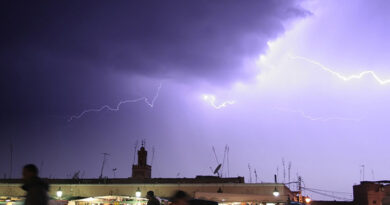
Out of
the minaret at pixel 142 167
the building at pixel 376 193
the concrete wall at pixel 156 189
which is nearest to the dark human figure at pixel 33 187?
the concrete wall at pixel 156 189

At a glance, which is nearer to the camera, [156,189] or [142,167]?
[156,189]

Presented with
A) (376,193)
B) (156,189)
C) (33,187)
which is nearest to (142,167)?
(156,189)

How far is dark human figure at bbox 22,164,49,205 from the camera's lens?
5.11 metres

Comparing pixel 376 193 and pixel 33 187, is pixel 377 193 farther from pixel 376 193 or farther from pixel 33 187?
pixel 33 187

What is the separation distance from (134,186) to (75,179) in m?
11.2

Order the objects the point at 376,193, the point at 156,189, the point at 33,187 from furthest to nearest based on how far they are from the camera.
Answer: the point at 376,193
the point at 156,189
the point at 33,187

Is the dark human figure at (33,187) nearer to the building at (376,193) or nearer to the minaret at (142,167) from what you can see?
the minaret at (142,167)

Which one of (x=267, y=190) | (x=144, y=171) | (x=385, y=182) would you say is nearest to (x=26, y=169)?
(x=267, y=190)

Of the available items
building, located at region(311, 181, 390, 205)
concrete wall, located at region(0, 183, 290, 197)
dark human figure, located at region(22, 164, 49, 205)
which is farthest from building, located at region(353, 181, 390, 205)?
dark human figure, located at region(22, 164, 49, 205)

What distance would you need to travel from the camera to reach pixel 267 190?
26.7 m

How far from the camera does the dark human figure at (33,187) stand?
5109 millimetres

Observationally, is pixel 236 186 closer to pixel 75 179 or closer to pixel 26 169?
pixel 75 179

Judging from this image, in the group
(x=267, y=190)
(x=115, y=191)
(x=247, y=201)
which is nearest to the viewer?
(x=247, y=201)

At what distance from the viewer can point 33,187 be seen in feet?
17.0
